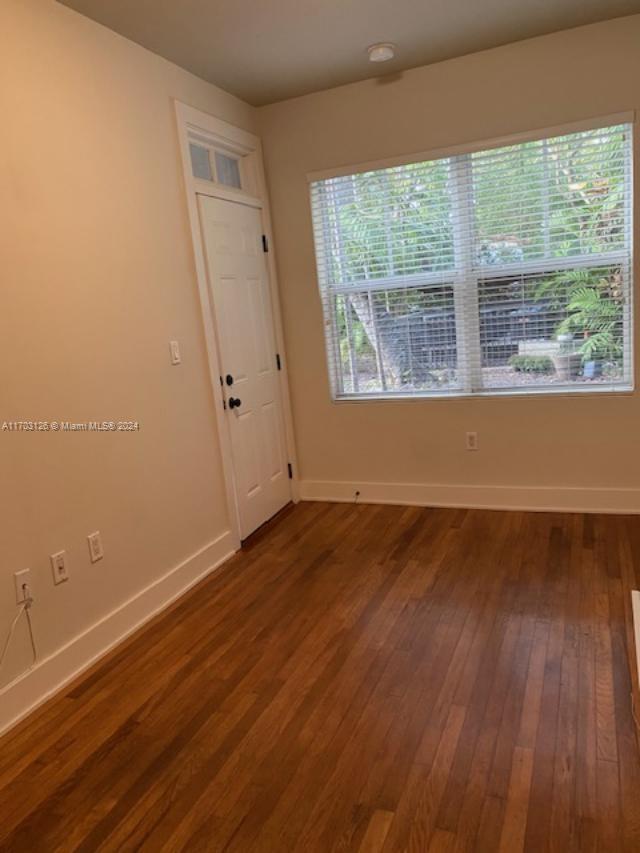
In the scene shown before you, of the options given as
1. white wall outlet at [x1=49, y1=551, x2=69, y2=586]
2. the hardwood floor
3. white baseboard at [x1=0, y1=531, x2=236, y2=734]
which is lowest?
the hardwood floor

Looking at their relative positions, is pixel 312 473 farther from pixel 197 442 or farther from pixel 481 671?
pixel 481 671

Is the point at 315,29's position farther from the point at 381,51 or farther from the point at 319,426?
the point at 319,426

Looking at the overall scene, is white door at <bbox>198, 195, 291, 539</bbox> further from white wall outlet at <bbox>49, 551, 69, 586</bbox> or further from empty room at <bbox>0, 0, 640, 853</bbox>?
white wall outlet at <bbox>49, 551, 69, 586</bbox>

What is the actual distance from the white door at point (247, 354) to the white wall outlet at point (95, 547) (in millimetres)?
1098

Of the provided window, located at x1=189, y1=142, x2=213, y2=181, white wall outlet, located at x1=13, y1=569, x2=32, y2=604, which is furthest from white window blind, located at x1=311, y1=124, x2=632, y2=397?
white wall outlet, located at x1=13, y1=569, x2=32, y2=604

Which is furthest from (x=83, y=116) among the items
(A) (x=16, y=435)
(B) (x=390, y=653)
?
(B) (x=390, y=653)

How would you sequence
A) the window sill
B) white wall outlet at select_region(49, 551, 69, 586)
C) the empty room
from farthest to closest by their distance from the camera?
the window sill, white wall outlet at select_region(49, 551, 69, 586), the empty room

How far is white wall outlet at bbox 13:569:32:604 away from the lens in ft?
7.24

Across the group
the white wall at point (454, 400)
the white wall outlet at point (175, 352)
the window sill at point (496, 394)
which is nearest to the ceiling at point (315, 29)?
the white wall at point (454, 400)

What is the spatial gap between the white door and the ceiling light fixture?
1.11 meters

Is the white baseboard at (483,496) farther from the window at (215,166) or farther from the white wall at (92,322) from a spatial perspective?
the window at (215,166)

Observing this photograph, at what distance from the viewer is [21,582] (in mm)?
2223

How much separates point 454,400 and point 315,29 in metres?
2.18

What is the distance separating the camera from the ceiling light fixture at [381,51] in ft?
10.2
